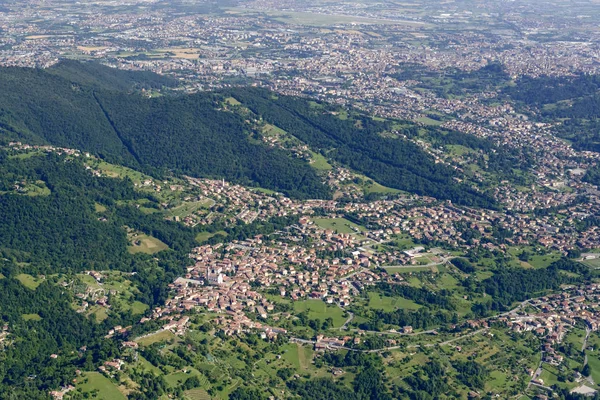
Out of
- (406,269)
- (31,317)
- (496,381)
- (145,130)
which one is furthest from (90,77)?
(496,381)

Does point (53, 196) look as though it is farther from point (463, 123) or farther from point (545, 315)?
point (463, 123)

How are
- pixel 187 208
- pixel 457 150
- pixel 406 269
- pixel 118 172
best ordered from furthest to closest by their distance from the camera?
pixel 457 150 → pixel 118 172 → pixel 187 208 → pixel 406 269

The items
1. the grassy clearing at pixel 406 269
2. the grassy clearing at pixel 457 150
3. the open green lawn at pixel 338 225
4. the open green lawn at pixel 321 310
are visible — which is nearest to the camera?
the open green lawn at pixel 321 310

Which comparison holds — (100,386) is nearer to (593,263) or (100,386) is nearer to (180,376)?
(180,376)

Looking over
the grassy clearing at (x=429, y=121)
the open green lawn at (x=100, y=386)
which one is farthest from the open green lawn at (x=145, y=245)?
the grassy clearing at (x=429, y=121)

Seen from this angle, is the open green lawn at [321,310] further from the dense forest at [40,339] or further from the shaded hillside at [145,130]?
the shaded hillside at [145,130]

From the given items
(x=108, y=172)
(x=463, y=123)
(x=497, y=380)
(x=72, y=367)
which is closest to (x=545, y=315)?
(x=497, y=380)

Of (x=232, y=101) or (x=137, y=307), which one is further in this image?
(x=232, y=101)
